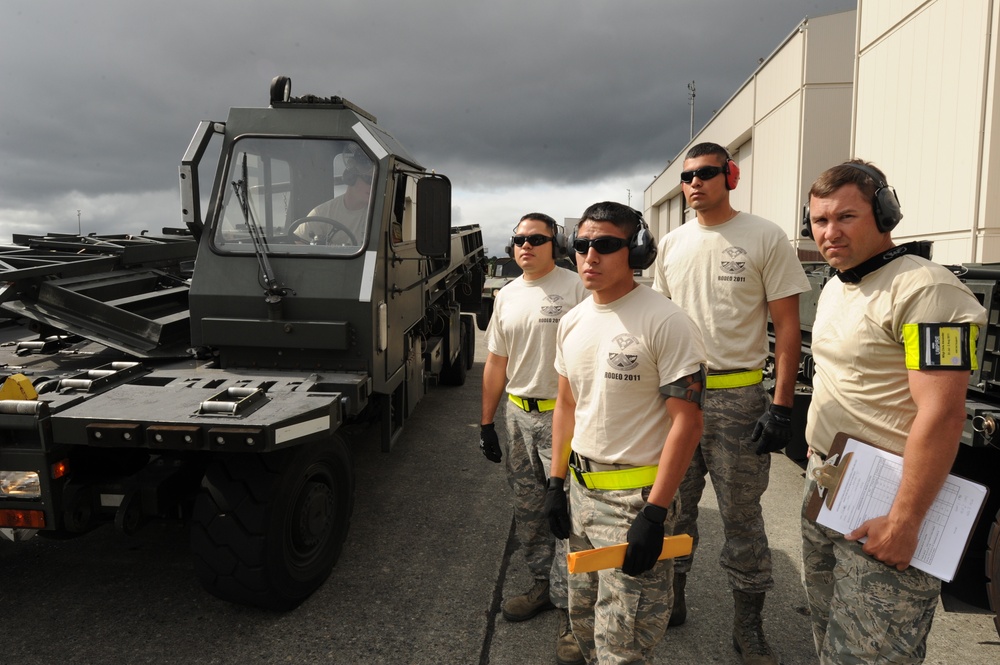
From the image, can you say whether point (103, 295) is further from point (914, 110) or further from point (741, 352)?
point (914, 110)

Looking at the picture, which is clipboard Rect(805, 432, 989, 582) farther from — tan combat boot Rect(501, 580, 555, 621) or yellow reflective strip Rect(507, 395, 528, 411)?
tan combat boot Rect(501, 580, 555, 621)

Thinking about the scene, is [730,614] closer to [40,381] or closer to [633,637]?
[633,637]

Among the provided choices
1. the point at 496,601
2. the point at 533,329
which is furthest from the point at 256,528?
the point at 533,329

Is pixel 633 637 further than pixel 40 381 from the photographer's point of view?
No

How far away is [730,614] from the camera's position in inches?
135

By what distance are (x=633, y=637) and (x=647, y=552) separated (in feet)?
1.08

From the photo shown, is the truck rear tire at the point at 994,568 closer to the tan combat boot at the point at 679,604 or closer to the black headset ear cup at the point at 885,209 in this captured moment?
the tan combat boot at the point at 679,604

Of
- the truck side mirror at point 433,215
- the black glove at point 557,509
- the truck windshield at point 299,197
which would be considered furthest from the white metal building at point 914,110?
the black glove at point 557,509

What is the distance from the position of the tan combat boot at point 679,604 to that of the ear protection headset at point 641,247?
1.73 metres

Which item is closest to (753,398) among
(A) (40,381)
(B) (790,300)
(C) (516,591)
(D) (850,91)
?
(B) (790,300)

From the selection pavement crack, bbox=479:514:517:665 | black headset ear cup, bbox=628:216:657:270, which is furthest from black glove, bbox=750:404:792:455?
pavement crack, bbox=479:514:517:665

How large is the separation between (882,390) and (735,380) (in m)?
0.95

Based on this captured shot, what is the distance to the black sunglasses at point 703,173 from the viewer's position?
304 cm

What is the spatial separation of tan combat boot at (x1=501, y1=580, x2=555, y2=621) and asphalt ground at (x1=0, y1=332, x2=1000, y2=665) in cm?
5
